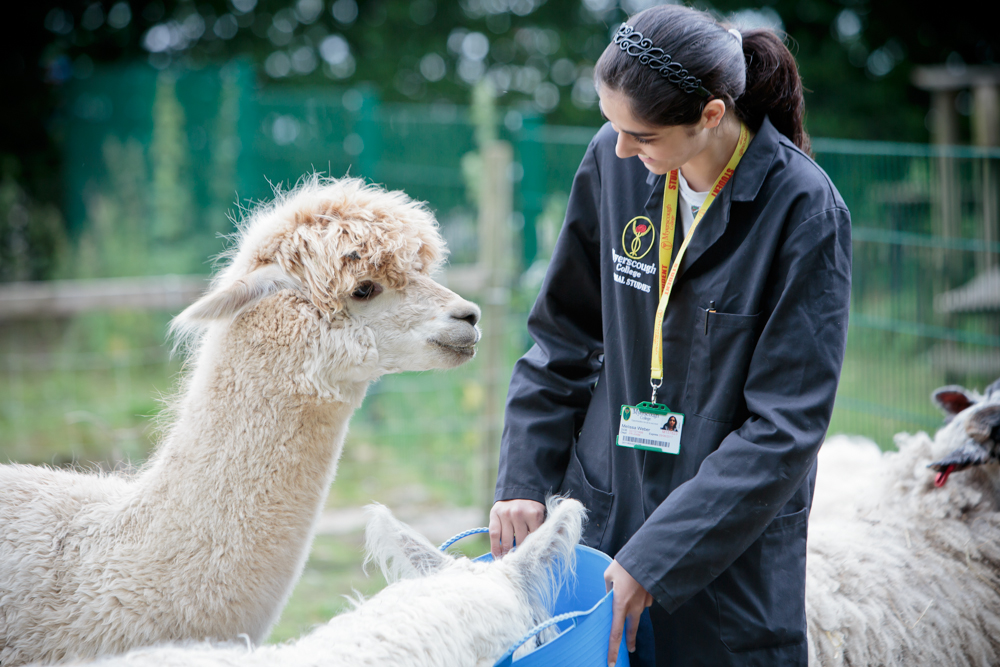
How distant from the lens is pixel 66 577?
191 cm

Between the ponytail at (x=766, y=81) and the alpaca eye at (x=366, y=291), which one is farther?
the alpaca eye at (x=366, y=291)

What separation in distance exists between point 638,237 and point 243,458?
112 cm

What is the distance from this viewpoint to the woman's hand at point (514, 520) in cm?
193

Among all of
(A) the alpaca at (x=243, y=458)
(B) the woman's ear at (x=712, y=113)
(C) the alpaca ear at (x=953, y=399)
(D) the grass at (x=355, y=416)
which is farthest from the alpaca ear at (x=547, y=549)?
(D) the grass at (x=355, y=416)

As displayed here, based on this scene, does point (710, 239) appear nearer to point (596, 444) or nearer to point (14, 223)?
point (596, 444)

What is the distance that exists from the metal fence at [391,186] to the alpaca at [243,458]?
61cm

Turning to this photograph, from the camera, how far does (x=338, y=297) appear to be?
216 centimetres

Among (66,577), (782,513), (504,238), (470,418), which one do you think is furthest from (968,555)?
(470,418)

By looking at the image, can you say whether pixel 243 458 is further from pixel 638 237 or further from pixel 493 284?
pixel 493 284

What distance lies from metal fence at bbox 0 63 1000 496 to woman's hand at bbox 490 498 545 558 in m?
1.27

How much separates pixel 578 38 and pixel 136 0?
5.68 m

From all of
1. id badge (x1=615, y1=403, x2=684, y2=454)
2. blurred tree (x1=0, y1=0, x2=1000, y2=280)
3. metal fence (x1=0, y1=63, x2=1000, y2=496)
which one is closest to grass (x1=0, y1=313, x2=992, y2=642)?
metal fence (x1=0, y1=63, x2=1000, y2=496)

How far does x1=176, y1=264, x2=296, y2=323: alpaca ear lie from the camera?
2.07 metres

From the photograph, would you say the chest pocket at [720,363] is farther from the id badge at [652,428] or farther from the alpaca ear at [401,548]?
the alpaca ear at [401,548]
